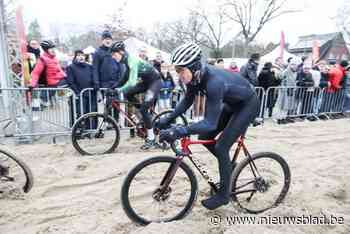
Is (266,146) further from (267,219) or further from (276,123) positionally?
(267,219)

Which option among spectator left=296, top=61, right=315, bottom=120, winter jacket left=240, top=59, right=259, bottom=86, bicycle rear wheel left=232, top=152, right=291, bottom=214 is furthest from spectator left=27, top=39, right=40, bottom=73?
spectator left=296, top=61, right=315, bottom=120

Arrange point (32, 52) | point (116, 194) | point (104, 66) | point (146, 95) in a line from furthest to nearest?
point (32, 52)
point (104, 66)
point (146, 95)
point (116, 194)

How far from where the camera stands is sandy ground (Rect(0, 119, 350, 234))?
10.6ft

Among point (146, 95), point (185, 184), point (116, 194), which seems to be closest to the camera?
point (185, 184)

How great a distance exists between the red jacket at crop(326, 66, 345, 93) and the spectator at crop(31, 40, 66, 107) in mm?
8294

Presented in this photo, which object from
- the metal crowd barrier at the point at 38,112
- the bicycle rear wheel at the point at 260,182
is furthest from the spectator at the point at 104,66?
the bicycle rear wheel at the point at 260,182

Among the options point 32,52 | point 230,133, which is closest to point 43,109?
point 32,52

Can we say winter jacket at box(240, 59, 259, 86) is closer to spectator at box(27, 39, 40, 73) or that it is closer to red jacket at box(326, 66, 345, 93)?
red jacket at box(326, 66, 345, 93)

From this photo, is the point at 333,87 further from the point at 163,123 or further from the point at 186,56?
the point at 186,56

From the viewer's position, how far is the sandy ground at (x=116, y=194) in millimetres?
3240

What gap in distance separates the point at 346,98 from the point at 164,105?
686 centimetres

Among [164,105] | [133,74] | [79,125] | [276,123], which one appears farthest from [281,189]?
[276,123]

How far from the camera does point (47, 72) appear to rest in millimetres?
6449

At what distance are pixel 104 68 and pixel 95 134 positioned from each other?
1.75 metres
